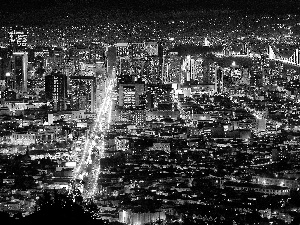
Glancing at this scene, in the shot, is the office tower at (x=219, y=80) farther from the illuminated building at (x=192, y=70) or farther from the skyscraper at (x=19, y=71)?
the skyscraper at (x=19, y=71)

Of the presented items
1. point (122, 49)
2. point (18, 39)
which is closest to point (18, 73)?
point (18, 39)

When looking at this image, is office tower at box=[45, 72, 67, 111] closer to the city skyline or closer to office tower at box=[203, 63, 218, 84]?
the city skyline

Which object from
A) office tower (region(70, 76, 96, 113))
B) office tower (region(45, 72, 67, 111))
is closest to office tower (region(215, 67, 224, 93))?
office tower (region(70, 76, 96, 113))

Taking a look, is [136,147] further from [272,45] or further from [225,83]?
[272,45]

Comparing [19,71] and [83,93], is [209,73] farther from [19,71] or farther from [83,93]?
[83,93]

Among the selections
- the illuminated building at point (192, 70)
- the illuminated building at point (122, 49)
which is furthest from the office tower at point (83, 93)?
the illuminated building at point (122, 49)

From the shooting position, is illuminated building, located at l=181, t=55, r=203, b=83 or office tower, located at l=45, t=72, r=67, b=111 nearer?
office tower, located at l=45, t=72, r=67, b=111
